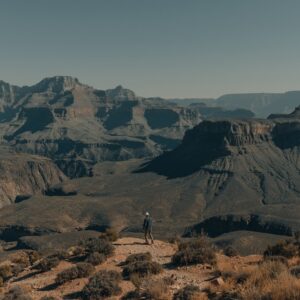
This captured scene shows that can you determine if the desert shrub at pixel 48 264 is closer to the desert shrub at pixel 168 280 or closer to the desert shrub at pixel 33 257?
the desert shrub at pixel 33 257

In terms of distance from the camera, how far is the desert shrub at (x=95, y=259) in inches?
1235

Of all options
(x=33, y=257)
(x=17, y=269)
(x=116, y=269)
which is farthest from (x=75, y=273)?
(x=33, y=257)

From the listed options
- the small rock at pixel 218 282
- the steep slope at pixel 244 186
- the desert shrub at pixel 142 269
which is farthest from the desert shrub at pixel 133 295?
the steep slope at pixel 244 186

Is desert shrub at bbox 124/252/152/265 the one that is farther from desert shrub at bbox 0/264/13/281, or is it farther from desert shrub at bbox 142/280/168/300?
desert shrub at bbox 0/264/13/281

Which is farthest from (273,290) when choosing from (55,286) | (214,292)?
(55,286)

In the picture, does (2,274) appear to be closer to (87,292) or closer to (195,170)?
(87,292)

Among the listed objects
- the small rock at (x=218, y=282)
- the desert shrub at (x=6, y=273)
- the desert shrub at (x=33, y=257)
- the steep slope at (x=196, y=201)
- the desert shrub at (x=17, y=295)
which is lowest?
the steep slope at (x=196, y=201)

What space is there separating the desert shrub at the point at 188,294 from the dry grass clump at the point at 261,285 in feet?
2.25

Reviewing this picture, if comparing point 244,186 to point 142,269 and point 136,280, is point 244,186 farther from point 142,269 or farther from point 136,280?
point 136,280

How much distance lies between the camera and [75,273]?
28.4 metres

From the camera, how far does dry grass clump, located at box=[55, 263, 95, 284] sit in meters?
28.2

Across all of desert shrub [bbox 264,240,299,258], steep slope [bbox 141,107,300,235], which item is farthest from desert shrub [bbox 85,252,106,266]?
steep slope [bbox 141,107,300,235]

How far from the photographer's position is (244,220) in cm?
13025

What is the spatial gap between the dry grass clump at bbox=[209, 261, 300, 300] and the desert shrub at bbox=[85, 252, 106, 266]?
30.3 ft
